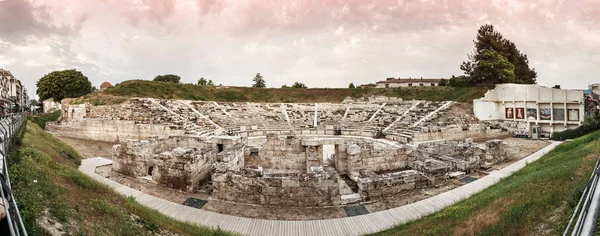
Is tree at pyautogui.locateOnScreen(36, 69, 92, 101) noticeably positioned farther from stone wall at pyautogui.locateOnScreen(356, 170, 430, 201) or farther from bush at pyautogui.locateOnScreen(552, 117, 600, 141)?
bush at pyautogui.locateOnScreen(552, 117, 600, 141)

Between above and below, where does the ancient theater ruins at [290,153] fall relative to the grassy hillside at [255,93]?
below

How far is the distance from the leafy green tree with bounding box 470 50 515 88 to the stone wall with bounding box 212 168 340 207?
32355 mm

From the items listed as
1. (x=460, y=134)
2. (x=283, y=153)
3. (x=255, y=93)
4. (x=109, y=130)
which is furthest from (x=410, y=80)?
(x=109, y=130)

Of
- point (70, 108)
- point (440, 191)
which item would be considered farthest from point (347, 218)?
point (70, 108)

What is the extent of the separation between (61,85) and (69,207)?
5209 cm

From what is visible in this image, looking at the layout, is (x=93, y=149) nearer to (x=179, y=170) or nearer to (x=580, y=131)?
(x=179, y=170)

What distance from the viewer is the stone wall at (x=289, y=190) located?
1102cm

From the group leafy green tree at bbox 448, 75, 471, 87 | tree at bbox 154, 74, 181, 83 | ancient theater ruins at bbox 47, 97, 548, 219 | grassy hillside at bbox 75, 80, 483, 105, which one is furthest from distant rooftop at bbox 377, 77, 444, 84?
tree at bbox 154, 74, 181, 83

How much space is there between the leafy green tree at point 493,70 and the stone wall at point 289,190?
3235cm

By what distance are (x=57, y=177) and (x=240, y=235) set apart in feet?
17.9

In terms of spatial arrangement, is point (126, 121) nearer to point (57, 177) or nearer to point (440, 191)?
point (57, 177)

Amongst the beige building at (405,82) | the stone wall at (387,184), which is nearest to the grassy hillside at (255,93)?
the stone wall at (387,184)

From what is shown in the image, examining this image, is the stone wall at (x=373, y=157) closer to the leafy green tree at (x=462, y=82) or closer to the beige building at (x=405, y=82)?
the leafy green tree at (x=462, y=82)

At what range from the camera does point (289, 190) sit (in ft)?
36.3
